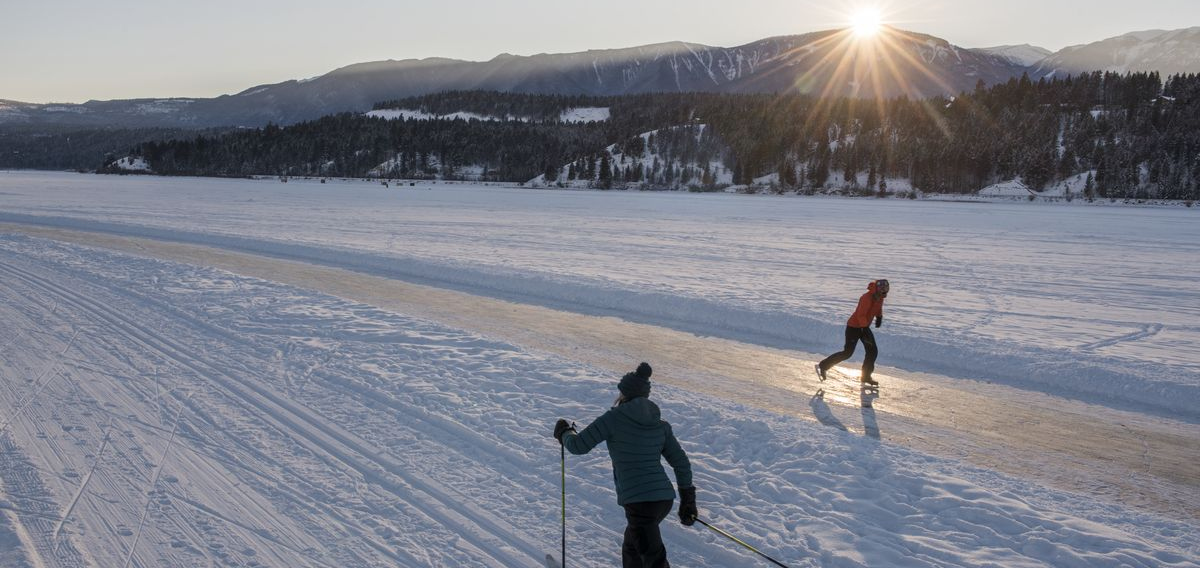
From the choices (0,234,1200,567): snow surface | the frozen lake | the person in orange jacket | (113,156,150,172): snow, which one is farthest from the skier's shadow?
(113,156,150,172): snow

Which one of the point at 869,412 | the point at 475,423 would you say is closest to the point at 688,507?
the point at 475,423

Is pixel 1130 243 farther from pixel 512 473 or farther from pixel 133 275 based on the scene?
pixel 133 275

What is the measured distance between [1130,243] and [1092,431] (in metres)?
27.1

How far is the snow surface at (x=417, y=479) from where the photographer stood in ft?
16.5

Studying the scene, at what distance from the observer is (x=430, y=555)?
4.83 meters

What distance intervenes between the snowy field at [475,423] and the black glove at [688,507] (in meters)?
0.72

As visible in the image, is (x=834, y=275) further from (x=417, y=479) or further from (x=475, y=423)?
(x=417, y=479)

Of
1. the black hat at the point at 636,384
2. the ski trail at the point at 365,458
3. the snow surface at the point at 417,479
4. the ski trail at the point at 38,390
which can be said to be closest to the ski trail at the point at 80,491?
the snow surface at the point at 417,479

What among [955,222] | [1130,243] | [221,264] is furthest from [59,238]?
[955,222]

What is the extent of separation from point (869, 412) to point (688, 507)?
456cm

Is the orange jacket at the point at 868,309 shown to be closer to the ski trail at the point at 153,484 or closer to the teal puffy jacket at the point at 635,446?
the teal puffy jacket at the point at 635,446

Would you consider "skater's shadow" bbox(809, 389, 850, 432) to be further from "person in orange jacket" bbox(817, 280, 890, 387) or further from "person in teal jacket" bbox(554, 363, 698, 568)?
"person in teal jacket" bbox(554, 363, 698, 568)

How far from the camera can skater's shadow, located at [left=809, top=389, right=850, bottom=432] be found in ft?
25.1

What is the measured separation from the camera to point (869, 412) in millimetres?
8156
